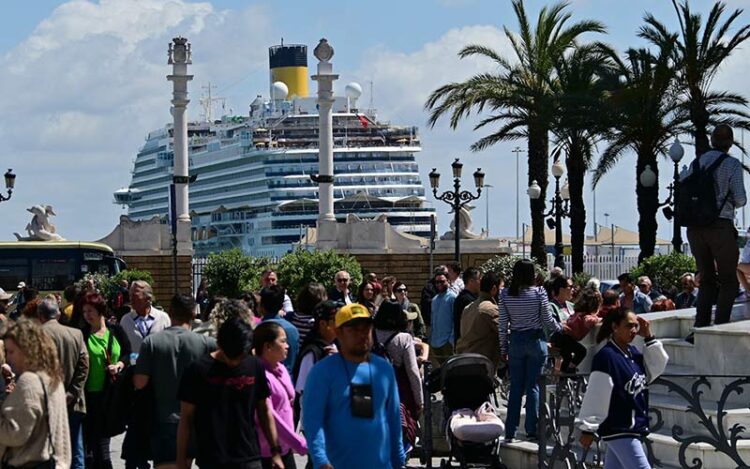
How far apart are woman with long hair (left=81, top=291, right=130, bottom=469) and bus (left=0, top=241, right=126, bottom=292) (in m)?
35.7

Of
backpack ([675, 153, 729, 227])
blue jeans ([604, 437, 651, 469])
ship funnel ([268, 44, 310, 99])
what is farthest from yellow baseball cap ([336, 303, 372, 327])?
ship funnel ([268, 44, 310, 99])

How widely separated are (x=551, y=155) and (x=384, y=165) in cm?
5667

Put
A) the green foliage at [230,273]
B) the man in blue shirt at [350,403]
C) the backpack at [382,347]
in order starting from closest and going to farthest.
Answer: the man in blue shirt at [350,403], the backpack at [382,347], the green foliage at [230,273]

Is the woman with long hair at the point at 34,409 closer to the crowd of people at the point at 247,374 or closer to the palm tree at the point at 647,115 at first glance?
the crowd of people at the point at 247,374

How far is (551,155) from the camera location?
41500mm

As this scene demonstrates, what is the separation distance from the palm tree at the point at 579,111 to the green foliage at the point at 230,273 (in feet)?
29.6

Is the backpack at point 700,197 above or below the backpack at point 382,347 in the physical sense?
above

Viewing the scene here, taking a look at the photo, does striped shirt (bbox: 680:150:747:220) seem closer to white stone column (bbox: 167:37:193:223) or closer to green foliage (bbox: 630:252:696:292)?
green foliage (bbox: 630:252:696:292)

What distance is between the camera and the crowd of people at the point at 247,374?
7.51 m

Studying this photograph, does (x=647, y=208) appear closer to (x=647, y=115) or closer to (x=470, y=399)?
(x=647, y=115)

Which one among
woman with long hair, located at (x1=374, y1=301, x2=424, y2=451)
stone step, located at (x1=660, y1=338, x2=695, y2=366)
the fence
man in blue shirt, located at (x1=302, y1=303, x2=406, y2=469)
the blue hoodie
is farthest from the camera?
the fence

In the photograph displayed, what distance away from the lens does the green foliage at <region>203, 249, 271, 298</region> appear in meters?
45.0

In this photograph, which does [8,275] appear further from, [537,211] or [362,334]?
[362,334]

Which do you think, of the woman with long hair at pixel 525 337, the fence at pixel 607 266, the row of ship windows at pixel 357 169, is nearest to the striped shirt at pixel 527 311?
the woman with long hair at pixel 525 337
